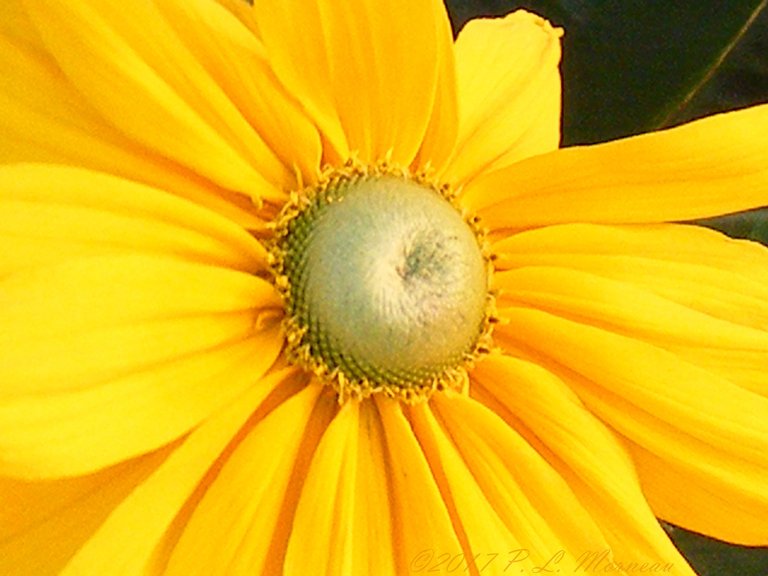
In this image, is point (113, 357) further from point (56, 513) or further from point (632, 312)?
point (632, 312)

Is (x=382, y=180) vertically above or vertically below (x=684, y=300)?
above

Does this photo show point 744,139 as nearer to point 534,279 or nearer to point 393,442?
point 534,279

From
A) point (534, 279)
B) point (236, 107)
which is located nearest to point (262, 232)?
point (236, 107)

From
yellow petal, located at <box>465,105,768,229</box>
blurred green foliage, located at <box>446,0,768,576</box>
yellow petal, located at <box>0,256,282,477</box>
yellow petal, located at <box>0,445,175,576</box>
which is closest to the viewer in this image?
yellow petal, located at <box>0,256,282,477</box>

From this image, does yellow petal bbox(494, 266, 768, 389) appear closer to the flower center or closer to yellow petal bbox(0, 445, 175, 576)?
the flower center

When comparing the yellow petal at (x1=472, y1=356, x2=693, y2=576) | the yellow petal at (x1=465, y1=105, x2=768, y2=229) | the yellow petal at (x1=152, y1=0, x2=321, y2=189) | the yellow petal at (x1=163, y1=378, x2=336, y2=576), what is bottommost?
the yellow petal at (x1=472, y1=356, x2=693, y2=576)

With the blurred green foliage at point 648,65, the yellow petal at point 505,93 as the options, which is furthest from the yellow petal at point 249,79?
the blurred green foliage at point 648,65

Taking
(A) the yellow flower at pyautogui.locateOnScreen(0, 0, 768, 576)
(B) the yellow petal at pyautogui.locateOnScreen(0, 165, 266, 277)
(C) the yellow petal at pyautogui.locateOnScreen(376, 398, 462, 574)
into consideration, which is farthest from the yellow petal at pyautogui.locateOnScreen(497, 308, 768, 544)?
(B) the yellow petal at pyautogui.locateOnScreen(0, 165, 266, 277)
